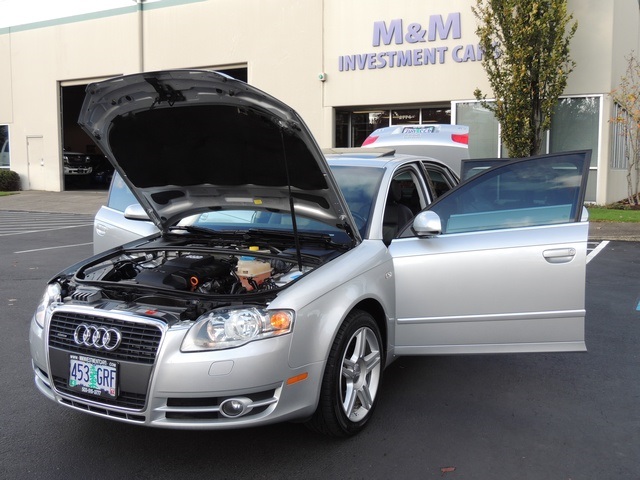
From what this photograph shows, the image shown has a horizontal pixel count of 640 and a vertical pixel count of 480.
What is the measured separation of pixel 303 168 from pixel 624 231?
10788mm

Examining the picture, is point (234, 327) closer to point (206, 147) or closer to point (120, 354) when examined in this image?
point (120, 354)

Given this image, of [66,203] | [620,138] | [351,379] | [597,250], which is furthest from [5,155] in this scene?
[351,379]

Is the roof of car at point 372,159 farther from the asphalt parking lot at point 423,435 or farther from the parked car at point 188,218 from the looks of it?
the asphalt parking lot at point 423,435

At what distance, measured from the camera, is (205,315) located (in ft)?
10.3

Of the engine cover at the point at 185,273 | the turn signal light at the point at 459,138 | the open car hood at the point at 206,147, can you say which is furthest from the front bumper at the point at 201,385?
the turn signal light at the point at 459,138

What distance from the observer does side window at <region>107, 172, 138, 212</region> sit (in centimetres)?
652

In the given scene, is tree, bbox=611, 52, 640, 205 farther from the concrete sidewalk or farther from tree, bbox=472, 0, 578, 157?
the concrete sidewalk

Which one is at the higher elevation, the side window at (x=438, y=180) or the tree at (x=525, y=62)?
the tree at (x=525, y=62)

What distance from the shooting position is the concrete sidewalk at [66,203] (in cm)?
1313

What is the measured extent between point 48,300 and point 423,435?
7.51 feet

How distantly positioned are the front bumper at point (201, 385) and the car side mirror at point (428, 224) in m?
1.26

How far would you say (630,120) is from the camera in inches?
663

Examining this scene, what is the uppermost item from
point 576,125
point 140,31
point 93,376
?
point 140,31

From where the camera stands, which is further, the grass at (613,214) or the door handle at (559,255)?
the grass at (613,214)
